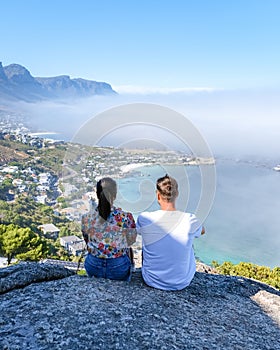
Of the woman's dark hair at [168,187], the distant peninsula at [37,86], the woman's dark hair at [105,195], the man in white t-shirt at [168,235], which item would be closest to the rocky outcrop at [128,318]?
the man in white t-shirt at [168,235]

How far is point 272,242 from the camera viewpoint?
1933 inches

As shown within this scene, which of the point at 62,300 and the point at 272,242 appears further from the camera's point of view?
the point at 272,242

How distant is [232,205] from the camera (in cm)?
6581

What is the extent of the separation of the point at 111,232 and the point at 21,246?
1505cm

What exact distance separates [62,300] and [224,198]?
71526 mm

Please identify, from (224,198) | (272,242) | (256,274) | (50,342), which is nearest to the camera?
(50,342)

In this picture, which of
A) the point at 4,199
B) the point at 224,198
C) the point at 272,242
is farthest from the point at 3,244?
the point at 224,198

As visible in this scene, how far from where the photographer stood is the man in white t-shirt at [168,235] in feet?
12.0

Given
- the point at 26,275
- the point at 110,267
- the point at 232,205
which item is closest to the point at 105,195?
the point at 110,267

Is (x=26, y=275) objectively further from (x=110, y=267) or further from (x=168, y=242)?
(x=168, y=242)

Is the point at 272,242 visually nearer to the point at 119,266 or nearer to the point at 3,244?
the point at 3,244

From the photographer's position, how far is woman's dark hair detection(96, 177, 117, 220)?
375 cm

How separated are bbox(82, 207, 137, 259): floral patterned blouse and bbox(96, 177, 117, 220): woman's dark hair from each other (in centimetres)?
7

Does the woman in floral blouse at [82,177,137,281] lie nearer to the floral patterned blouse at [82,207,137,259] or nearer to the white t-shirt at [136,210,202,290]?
the floral patterned blouse at [82,207,137,259]
